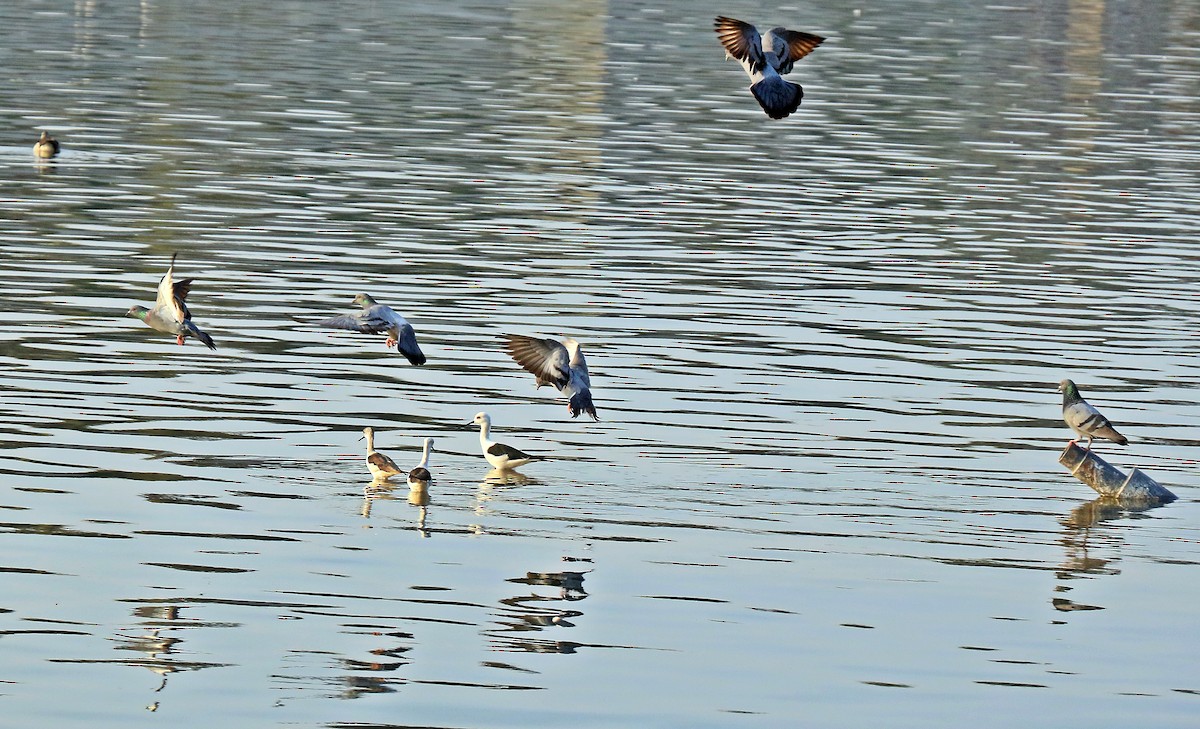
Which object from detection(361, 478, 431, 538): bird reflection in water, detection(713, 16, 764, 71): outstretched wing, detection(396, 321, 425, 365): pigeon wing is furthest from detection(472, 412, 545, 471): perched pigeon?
detection(713, 16, 764, 71): outstretched wing

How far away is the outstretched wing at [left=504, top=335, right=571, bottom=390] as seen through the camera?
18.0m

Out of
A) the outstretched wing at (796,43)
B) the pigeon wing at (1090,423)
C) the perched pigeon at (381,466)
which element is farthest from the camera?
the pigeon wing at (1090,423)

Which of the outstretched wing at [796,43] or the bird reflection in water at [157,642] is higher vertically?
the outstretched wing at [796,43]

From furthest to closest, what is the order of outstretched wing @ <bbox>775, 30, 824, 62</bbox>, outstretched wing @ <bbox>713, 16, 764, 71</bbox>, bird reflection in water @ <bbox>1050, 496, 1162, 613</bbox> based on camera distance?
outstretched wing @ <bbox>775, 30, 824, 62</bbox>, outstretched wing @ <bbox>713, 16, 764, 71</bbox>, bird reflection in water @ <bbox>1050, 496, 1162, 613</bbox>

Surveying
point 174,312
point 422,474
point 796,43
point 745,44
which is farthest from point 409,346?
point 796,43

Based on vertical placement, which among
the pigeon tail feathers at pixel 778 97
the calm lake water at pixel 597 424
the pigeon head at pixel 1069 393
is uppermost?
the pigeon tail feathers at pixel 778 97

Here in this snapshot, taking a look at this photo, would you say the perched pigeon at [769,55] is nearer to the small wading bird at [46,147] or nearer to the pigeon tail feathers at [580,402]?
the pigeon tail feathers at [580,402]

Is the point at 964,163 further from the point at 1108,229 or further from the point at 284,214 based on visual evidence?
the point at 284,214

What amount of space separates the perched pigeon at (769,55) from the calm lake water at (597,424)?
3.24 m

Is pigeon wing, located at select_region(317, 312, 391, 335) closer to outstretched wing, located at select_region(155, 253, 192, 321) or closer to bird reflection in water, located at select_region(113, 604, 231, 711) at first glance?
outstretched wing, located at select_region(155, 253, 192, 321)

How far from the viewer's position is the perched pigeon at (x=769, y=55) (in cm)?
1739

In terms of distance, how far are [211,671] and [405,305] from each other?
1358cm

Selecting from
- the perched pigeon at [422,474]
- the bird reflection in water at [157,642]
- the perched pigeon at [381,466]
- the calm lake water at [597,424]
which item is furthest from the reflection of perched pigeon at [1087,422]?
the bird reflection in water at [157,642]

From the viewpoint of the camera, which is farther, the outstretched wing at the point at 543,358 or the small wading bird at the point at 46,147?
the small wading bird at the point at 46,147
